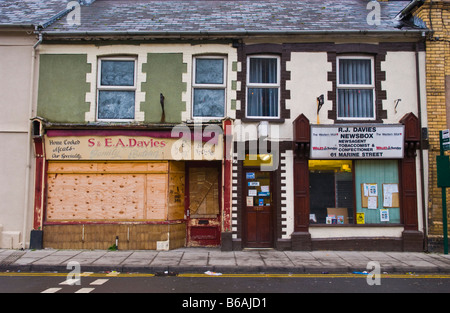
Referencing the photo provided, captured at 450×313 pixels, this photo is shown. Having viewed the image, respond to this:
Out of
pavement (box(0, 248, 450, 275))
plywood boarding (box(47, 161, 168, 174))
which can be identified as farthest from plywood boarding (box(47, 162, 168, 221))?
pavement (box(0, 248, 450, 275))

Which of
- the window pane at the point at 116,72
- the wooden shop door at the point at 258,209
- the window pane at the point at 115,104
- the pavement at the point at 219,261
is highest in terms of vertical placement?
the window pane at the point at 116,72

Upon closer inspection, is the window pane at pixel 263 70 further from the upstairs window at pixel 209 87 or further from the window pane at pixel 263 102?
the upstairs window at pixel 209 87

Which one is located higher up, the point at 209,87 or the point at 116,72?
the point at 116,72

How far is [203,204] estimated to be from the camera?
441 inches

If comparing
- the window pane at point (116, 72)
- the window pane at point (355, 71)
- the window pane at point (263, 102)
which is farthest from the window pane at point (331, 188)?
the window pane at point (116, 72)

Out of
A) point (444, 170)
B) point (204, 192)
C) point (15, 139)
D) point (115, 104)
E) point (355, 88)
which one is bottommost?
point (204, 192)

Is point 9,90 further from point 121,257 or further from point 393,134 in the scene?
point 393,134

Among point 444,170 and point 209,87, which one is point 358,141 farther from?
point 209,87

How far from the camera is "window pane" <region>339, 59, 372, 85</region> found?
11.0 metres

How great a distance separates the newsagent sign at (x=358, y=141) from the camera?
10367mm

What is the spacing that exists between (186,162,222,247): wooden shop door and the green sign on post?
6.34 meters

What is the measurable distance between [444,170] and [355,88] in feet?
11.2

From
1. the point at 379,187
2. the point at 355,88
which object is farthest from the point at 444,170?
the point at 355,88

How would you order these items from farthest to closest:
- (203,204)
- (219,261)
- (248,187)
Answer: (203,204)
(248,187)
(219,261)
